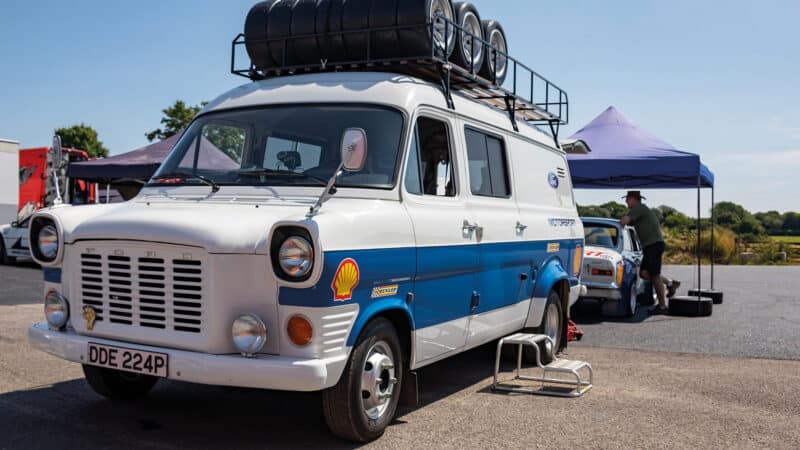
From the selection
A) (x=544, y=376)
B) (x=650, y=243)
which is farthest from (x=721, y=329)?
(x=544, y=376)

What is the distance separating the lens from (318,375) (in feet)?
14.2

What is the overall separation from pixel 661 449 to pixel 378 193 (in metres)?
2.46

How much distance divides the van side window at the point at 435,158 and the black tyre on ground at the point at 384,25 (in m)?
0.83

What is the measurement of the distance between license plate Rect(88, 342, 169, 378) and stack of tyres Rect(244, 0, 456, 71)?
2.94 meters

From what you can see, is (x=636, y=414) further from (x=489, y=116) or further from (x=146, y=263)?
(x=146, y=263)

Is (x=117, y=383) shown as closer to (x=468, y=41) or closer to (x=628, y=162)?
(x=468, y=41)

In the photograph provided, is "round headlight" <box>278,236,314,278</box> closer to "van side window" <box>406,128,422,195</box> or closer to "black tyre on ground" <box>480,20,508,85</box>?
"van side window" <box>406,128,422,195</box>

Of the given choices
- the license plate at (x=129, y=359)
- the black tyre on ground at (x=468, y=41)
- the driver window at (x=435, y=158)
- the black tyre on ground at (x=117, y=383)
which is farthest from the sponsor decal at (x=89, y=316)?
the black tyre on ground at (x=468, y=41)

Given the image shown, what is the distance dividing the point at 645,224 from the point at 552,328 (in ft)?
18.3

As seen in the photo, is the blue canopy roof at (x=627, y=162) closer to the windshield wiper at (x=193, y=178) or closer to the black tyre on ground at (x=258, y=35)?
the black tyre on ground at (x=258, y=35)

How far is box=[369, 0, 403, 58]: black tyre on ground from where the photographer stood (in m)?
6.34

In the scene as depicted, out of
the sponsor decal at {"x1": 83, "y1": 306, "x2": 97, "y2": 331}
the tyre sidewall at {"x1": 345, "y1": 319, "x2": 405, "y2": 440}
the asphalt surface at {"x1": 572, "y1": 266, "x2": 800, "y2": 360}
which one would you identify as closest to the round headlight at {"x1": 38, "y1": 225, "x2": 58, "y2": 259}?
the sponsor decal at {"x1": 83, "y1": 306, "x2": 97, "y2": 331}

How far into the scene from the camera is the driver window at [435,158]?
5715 mm

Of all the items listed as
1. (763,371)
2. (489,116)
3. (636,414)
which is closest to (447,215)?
(489,116)
